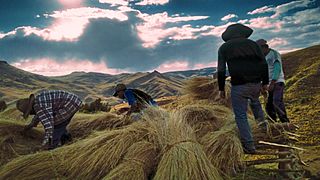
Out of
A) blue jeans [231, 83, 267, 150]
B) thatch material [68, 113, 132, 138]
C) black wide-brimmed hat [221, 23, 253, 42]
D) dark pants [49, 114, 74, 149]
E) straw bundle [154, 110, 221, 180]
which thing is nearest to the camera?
straw bundle [154, 110, 221, 180]

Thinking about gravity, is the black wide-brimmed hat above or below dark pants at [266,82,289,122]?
above

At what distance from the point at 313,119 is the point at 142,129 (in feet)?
24.5

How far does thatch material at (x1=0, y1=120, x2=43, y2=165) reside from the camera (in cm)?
547

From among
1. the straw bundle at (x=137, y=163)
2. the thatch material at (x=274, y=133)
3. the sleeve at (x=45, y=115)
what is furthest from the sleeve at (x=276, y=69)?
the sleeve at (x=45, y=115)

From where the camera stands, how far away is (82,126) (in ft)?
22.2

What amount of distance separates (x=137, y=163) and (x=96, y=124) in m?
2.71

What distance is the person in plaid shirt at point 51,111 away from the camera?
578 centimetres

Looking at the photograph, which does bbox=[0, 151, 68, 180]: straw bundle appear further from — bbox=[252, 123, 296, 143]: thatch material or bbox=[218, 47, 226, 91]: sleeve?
bbox=[252, 123, 296, 143]: thatch material

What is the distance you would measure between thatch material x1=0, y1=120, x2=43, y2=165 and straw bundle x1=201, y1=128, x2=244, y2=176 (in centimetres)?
278

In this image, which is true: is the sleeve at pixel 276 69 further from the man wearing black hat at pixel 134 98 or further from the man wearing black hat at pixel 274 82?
the man wearing black hat at pixel 134 98

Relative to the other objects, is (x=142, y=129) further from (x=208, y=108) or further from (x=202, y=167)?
(x=208, y=108)

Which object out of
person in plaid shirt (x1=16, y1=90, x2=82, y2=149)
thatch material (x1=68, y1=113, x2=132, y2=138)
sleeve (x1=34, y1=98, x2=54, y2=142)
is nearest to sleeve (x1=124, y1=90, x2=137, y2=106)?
thatch material (x1=68, y1=113, x2=132, y2=138)

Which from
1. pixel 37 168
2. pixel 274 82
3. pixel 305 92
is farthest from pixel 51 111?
pixel 305 92

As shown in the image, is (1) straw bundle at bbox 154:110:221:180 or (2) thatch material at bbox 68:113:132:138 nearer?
(1) straw bundle at bbox 154:110:221:180
